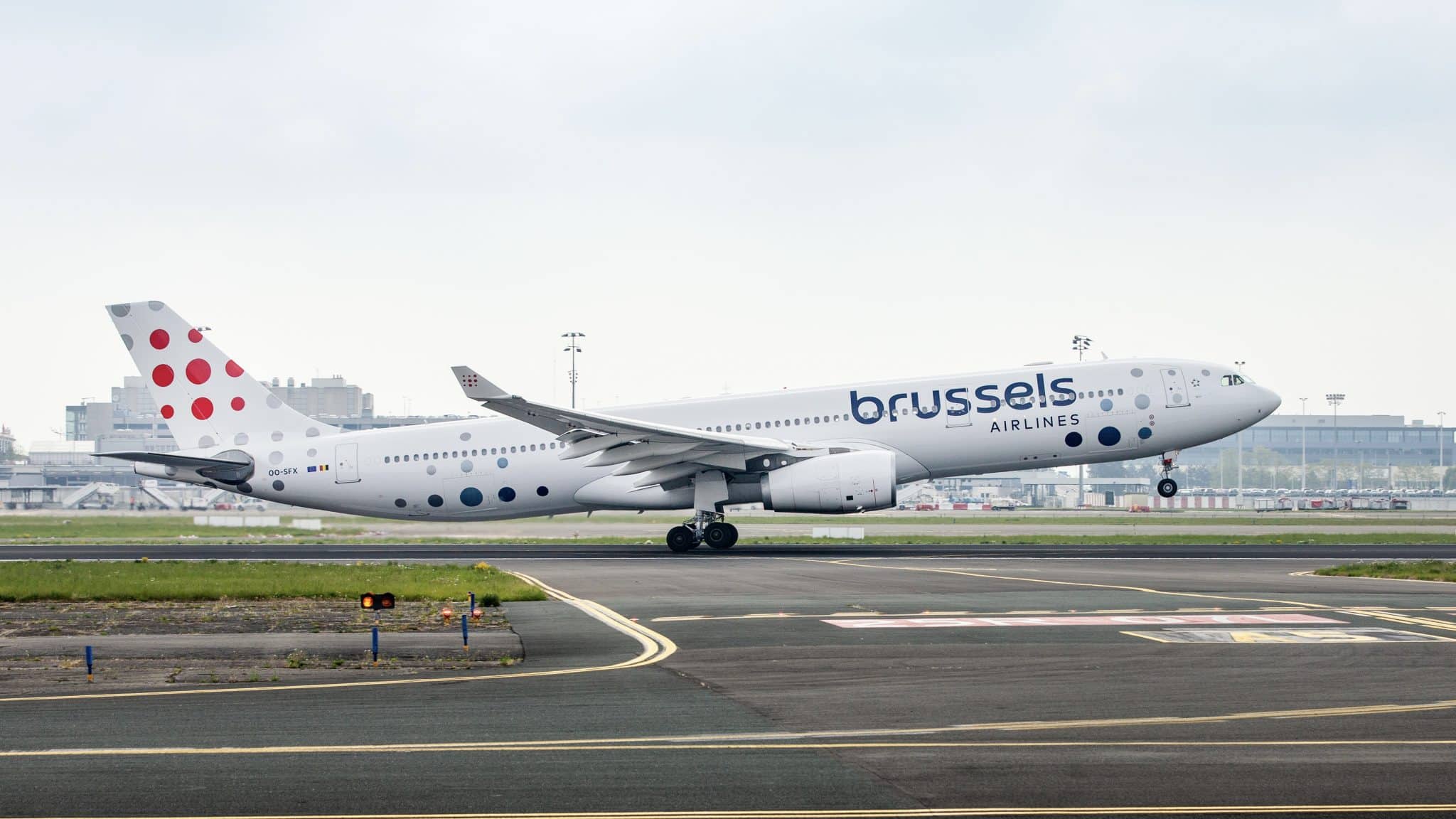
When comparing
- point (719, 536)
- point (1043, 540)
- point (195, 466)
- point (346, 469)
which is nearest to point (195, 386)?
point (195, 466)

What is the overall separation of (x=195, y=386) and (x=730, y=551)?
17.2 m

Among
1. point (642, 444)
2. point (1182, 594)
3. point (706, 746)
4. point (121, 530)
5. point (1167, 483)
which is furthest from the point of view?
point (121, 530)

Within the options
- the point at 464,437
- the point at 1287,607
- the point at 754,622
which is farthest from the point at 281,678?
the point at 464,437

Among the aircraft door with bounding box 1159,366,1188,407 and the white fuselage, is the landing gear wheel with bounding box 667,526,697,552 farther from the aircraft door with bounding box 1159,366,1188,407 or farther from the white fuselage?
the aircraft door with bounding box 1159,366,1188,407

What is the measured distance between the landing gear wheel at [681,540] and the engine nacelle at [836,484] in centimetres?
328

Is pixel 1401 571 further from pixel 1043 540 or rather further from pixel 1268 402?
pixel 1043 540

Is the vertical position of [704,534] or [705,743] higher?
[704,534]

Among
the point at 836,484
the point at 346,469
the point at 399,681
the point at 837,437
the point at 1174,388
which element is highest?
the point at 1174,388

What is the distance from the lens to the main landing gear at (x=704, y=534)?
38.6 m

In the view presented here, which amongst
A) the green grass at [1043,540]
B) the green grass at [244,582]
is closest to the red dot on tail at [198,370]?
the green grass at [244,582]

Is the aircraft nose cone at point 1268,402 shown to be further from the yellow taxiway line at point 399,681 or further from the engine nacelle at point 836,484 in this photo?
the yellow taxiway line at point 399,681

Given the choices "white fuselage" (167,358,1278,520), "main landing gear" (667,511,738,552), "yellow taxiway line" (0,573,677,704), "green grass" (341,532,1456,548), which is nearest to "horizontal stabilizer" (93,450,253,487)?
"white fuselage" (167,358,1278,520)

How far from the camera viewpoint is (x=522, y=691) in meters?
13.5

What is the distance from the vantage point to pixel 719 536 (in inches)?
1519
